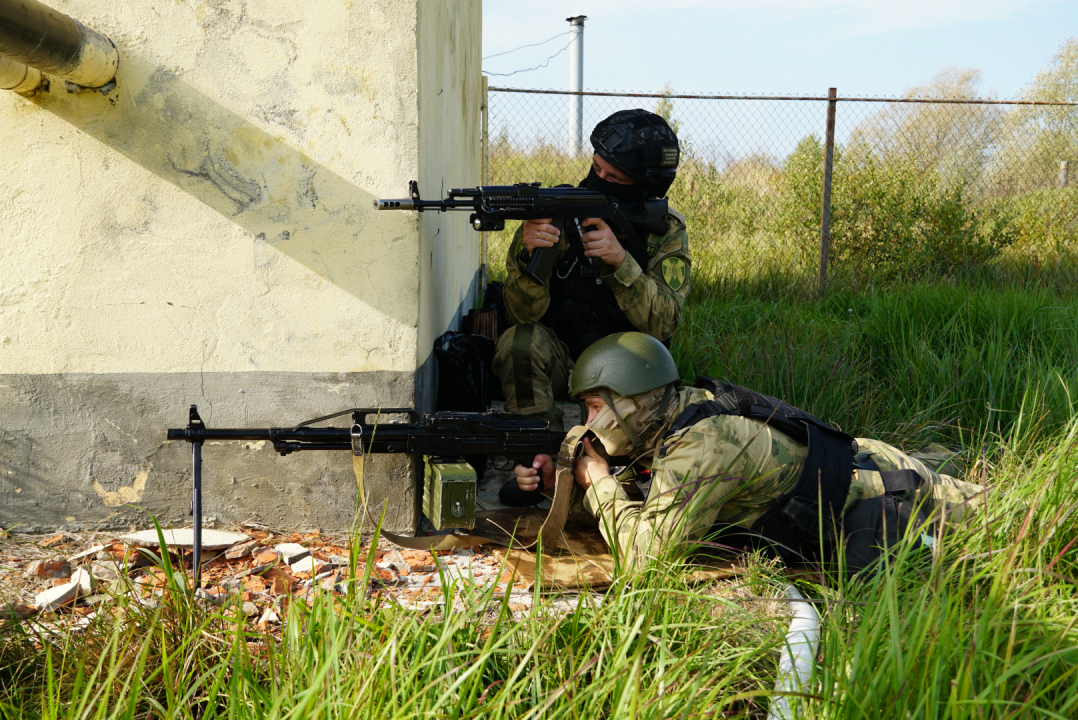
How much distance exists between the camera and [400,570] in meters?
2.70

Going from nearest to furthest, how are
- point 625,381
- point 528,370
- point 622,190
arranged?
1. point 625,381
2. point 528,370
3. point 622,190

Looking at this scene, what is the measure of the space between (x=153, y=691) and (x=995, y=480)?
114 inches

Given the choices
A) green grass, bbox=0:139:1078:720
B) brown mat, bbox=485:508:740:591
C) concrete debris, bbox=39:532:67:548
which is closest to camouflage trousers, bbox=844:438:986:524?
green grass, bbox=0:139:1078:720

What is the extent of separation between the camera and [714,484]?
2277mm

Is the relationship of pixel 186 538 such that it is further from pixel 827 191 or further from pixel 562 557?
pixel 827 191

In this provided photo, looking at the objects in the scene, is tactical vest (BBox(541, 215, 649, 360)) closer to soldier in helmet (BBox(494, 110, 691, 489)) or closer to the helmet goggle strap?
soldier in helmet (BBox(494, 110, 691, 489))

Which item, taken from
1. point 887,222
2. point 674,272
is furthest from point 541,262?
point 887,222

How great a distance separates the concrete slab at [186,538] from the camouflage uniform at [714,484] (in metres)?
→ 1.33

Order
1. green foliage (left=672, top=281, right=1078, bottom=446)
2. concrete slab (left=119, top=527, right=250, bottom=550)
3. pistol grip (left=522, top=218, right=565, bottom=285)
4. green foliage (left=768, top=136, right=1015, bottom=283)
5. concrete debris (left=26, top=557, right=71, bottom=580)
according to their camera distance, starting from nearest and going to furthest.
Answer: concrete debris (left=26, top=557, right=71, bottom=580) < concrete slab (left=119, top=527, right=250, bottom=550) < pistol grip (left=522, top=218, right=565, bottom=285) < green foliage (left=672, top=281, right=1078, bottom=446) < green foliage (left=768, top=136, right=1015, bottom=283)

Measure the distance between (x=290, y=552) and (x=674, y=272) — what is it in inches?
87.9

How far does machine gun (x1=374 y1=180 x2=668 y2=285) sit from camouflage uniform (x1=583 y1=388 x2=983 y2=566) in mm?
964

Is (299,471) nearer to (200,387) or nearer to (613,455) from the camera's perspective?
(200,387)

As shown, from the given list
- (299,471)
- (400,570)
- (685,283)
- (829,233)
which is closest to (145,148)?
(299,471)

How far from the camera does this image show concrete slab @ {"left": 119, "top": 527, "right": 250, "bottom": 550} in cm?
275
